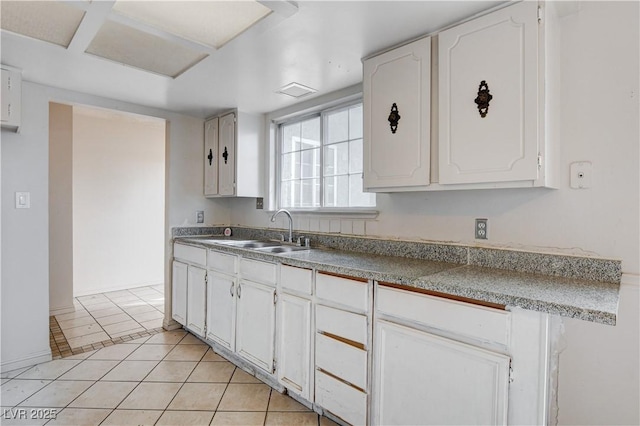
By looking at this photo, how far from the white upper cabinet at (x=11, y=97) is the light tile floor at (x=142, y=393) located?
1712mm

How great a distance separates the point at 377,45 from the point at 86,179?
4.19m

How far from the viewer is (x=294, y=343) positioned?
77.6 inches

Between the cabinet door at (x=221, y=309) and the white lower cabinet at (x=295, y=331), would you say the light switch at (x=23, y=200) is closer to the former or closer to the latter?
the cabinet door at (x=221, y=309)

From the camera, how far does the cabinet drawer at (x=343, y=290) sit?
1.62m

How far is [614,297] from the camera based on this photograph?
3.88ft

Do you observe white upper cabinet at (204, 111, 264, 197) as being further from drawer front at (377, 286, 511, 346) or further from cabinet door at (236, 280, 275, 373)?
drawer front at (377, 286, 511, 346)

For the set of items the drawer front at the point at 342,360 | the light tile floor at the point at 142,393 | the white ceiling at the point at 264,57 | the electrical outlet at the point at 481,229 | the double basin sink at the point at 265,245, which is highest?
the white ceiling at the point at 264,57

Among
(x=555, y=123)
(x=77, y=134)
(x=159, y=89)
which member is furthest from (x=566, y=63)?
(x=77, y=134)

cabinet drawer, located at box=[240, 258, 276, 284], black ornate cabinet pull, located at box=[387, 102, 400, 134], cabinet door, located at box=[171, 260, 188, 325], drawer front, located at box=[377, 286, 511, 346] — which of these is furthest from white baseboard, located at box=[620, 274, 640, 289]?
cabinet door, located at box=[171, 260, 188, 325]

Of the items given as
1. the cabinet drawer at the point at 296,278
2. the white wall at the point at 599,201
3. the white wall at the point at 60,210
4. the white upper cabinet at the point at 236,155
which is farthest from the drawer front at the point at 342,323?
the white wall at the point at 60,210

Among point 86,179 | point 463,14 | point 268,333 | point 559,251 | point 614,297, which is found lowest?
point 268,333

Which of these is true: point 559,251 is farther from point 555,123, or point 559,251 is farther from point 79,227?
point 79,227

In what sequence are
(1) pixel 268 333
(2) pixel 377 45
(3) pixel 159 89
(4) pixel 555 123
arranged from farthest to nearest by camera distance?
(3) pixel 159 89
(1) pixel 268 333
(2) pixel 377 45
(4) pixel 555 123

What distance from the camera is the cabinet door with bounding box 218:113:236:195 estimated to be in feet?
10.3
